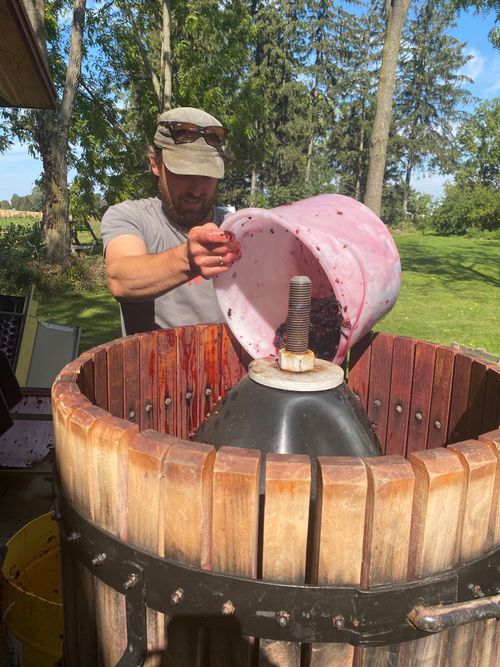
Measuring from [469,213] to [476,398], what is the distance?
127 feet

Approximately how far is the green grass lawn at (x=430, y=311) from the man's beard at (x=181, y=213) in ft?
15.4

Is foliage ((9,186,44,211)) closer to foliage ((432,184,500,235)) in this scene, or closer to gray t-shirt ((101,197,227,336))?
foliage ((432,184,500,235))

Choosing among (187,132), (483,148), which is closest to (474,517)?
(187,132)

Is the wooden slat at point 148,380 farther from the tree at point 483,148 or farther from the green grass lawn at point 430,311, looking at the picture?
the tree at point 483,148

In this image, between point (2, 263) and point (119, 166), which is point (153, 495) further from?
point (119, 166)

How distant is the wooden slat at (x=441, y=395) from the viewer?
2047 mm

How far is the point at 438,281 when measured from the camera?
1487 centimetres

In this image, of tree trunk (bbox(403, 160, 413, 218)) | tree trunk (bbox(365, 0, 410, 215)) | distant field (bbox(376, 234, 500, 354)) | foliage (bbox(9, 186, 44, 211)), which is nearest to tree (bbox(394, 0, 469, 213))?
tree trunk (bbox(403, 160, 413, 218))

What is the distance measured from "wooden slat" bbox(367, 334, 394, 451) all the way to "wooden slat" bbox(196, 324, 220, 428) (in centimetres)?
69

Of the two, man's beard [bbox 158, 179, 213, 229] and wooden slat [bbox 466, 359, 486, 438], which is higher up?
man's beard [bbox 158, 179, 213, 229]

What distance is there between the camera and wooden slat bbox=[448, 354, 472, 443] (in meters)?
1.96

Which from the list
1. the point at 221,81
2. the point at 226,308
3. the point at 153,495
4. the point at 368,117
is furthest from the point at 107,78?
the point at 368,117

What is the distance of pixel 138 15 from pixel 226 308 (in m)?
18.5

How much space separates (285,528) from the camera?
1.05 m
